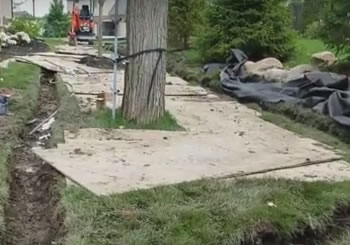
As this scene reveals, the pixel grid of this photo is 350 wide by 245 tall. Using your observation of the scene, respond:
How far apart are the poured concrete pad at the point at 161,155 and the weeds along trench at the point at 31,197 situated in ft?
0.43

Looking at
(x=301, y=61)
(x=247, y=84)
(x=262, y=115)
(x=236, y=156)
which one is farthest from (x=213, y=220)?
(x=301, y=61)

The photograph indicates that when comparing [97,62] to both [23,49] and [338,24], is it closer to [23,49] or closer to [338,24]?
[23,49]

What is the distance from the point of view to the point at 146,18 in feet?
19.4

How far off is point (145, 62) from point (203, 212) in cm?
285

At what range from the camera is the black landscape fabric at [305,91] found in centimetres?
613

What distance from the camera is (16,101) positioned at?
6836 millimetres

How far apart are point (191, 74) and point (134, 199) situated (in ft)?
23.5

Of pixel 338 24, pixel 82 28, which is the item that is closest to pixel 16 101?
pixel 338 24

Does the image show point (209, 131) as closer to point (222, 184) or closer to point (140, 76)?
point (140, 76)

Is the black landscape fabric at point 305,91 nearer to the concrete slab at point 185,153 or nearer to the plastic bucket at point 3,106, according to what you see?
the concrete slab at point 185,153

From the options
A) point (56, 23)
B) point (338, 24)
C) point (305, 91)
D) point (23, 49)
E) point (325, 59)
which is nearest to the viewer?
point (305, 91)

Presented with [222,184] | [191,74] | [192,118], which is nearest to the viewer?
[222,184]

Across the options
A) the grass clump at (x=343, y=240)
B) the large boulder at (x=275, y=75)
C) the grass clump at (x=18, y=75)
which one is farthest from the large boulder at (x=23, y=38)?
the grass clump at (x=343, y=240)

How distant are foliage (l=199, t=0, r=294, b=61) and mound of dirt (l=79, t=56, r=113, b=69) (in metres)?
2.18
